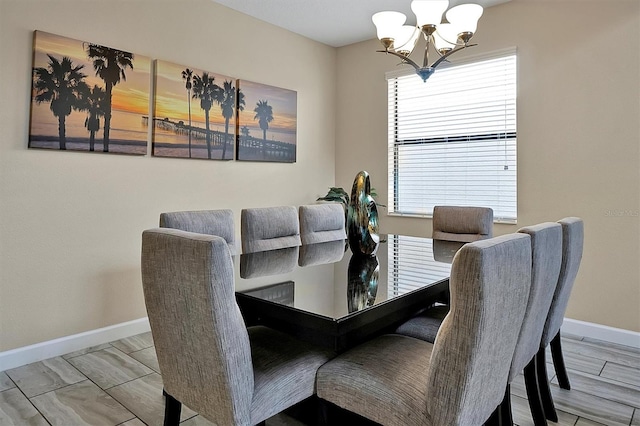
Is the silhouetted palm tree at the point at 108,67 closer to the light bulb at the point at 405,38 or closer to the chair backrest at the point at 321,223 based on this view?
the chair backrest at the point at 321,223

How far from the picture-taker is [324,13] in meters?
3.77

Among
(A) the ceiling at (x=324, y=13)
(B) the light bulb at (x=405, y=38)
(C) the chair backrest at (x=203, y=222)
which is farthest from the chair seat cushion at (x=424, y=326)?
(A) the ceiling at (x=324, y=13)

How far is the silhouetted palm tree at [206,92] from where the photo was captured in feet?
11.1

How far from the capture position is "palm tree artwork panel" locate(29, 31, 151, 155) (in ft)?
8.45

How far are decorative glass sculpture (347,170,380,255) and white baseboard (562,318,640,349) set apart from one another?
2026 mm

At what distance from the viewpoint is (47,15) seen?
102 inches

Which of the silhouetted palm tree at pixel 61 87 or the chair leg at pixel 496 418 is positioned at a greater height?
the silhouetted palm tree at pixel 61 87

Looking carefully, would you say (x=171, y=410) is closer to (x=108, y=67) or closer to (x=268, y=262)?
(x=268, y=262)

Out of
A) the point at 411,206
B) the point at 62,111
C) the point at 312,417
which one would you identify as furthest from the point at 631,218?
the point at 62,111

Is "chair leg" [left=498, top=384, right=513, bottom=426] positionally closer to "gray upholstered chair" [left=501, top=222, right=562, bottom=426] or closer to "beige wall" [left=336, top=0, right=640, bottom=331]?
"gray upholstered chair" [left=501, top=222, right=562, bottom=426]

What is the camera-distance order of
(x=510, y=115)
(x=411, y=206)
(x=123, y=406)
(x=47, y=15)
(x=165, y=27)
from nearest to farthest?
1. (x=123, y=406)
2. (x=47, y=15)
3. (x=165, y=27)
4. (x=510, y=115)
5. (x=411, y=206)

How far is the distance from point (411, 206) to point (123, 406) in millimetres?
3130

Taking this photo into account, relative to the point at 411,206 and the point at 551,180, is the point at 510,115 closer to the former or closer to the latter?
the point at 551,180

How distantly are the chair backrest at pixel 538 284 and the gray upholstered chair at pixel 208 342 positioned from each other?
778 mm
